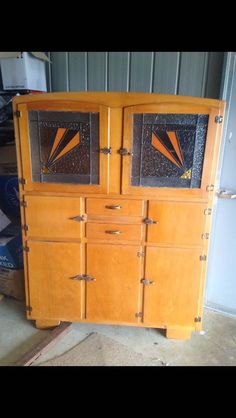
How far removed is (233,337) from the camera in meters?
1.83

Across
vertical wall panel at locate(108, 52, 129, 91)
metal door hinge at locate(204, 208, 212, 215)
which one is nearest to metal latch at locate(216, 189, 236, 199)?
metal door hinge at locate(204, 208, 212, 215)

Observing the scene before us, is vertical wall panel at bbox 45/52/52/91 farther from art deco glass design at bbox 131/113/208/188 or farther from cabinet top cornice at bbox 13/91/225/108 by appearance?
art deco glass design at bbox 131/113/208/188

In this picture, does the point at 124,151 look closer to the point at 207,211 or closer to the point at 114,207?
the point at 114,207

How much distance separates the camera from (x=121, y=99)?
4.75ft

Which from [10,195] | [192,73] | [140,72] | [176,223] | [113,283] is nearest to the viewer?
[176,223]

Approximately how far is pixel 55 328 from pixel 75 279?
398 millimetres

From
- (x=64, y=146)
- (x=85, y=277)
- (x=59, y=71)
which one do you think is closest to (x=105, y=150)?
(x=64, y=146)

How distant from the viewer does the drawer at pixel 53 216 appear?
1.61 m

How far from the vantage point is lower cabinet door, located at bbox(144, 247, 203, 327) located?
163 centimetres

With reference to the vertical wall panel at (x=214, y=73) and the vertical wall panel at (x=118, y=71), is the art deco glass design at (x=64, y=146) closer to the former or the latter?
the vertical wall panel at (x=118, y=71)

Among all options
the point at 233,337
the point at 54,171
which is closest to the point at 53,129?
the point at 54,171

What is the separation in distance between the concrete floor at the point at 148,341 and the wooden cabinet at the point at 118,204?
0.12m

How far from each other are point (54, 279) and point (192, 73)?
1.54m

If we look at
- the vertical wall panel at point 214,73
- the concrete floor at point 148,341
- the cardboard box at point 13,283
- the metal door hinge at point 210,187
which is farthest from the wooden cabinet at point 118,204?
the vertical wall panel at point 214,73
